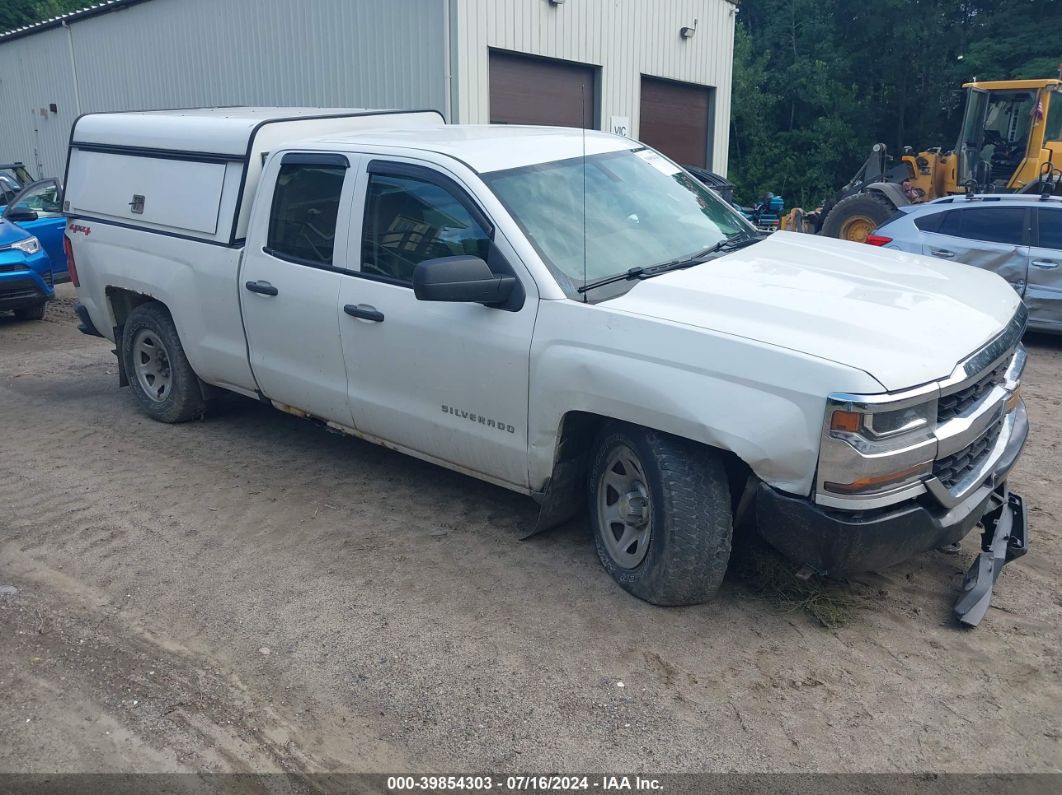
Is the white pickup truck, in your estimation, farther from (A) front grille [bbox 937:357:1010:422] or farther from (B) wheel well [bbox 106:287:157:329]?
(B) wheel well [bbox 106:287:157:329]

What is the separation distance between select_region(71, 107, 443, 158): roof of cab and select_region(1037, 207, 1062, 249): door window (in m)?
5.99

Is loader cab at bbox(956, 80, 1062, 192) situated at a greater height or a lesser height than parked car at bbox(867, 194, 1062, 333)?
greater

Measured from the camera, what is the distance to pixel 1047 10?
88.0 ft

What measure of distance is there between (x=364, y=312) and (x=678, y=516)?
1.96m

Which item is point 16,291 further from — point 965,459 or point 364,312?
point 965,459

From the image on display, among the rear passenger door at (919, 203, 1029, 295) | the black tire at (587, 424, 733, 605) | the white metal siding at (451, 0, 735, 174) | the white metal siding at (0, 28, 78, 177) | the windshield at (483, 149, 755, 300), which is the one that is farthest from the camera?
the white metal siding at (0, 28, 78, 177)

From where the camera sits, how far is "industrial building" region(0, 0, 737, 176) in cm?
1277

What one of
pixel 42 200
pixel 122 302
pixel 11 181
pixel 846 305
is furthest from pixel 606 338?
pixel 11 181

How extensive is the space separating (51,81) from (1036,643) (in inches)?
896

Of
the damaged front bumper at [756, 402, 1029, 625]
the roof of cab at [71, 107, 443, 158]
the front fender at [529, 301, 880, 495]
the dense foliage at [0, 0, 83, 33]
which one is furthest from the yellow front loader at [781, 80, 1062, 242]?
the dense foliage at [0, 0, 83, 33]

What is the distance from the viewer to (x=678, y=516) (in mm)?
3840

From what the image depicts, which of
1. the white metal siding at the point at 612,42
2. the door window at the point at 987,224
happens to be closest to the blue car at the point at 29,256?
the white metal siding at the point at 612,42

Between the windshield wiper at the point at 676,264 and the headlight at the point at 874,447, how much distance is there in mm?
1258

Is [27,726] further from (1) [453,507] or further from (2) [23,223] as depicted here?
(2) [23,223]
